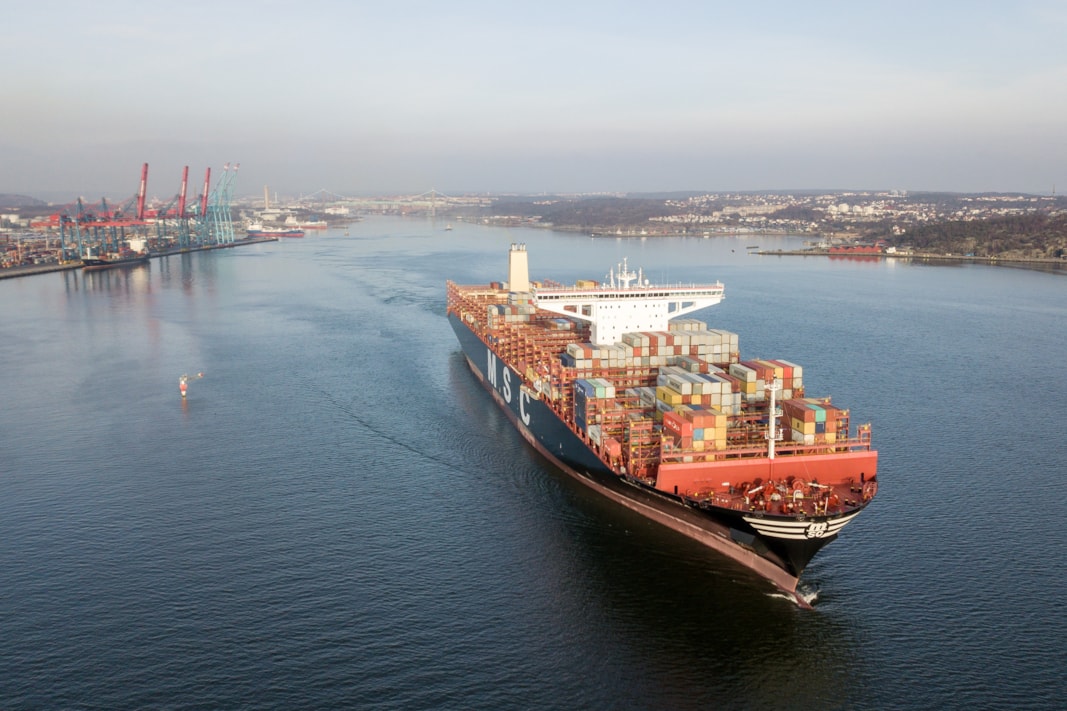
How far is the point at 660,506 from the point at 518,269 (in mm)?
19513

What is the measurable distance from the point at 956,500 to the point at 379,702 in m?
12.6

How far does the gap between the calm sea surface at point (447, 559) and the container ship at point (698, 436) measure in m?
0.72

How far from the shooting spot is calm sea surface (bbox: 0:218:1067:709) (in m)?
11.2

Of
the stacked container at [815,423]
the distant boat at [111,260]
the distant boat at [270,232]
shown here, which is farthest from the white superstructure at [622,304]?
the distant boat at [270,232]

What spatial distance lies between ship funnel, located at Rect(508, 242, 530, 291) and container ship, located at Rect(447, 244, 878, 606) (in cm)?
1173

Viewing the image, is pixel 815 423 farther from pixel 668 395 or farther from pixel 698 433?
pixel 668 395

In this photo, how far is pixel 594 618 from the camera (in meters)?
12.9

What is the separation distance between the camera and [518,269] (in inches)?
1319

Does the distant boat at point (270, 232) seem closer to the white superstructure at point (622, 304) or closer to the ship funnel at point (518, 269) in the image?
the ship funnel at point (518, 269)

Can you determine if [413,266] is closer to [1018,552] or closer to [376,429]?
[376,429]

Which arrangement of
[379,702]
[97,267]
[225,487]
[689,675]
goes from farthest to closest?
[97,267]
[225,487]
[689,675]
[379,702]

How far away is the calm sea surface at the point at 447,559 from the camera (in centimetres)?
1123

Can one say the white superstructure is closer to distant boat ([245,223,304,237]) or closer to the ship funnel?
the ship funnel

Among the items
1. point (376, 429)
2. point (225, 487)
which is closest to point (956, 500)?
point (376, 429)
